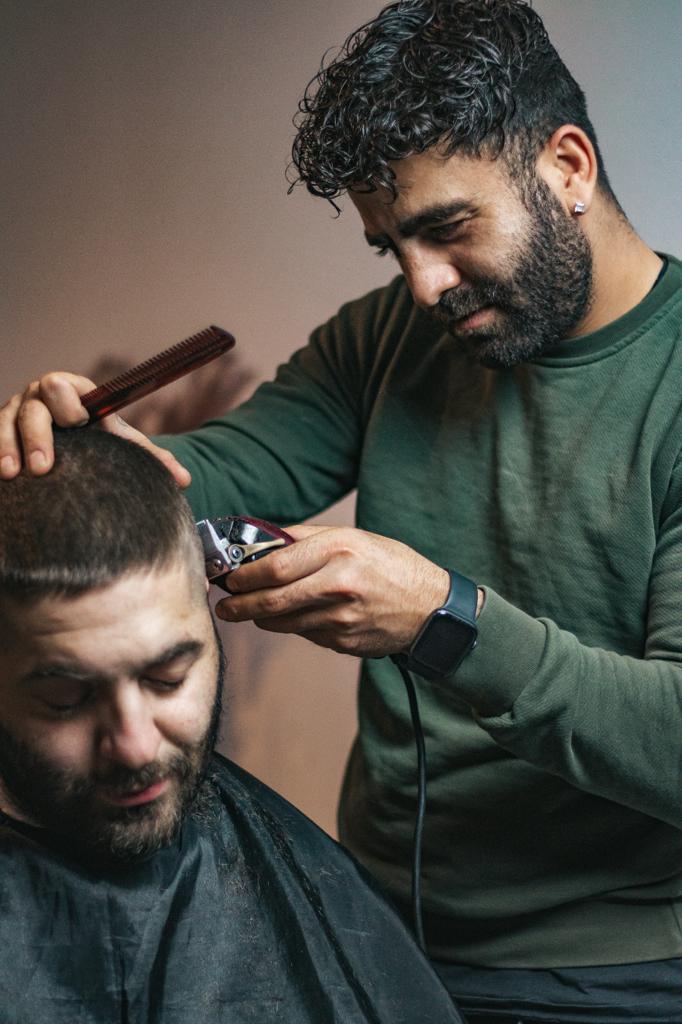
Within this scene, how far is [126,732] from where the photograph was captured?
1104 millimetres

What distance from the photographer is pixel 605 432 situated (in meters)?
1.55

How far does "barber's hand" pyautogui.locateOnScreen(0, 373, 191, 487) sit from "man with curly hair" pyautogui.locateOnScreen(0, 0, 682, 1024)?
378mm

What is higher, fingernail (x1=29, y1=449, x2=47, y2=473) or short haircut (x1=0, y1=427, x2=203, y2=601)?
fingernail (x1=29, y1=449, x2=47, y2=473)

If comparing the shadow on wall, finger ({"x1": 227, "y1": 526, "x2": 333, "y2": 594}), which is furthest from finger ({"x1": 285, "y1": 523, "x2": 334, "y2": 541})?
the shadow on wall

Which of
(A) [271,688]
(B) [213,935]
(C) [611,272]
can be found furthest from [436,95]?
(A) [271,688]

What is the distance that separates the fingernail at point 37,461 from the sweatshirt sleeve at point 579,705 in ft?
1.74

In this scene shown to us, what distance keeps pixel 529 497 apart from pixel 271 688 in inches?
39.2

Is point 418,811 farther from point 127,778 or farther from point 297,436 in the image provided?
point 297,436

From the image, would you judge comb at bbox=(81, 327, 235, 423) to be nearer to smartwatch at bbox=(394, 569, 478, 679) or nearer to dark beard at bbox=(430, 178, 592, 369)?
smartwatch at bbox=(394, 569, 478, 679)

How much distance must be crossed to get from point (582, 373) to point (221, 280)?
99cm

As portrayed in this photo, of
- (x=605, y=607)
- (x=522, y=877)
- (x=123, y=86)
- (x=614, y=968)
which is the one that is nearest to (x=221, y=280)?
(x=123, y=86)

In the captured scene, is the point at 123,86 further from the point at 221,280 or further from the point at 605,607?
the point at 605,607

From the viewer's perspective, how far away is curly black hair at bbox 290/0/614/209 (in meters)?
1.46

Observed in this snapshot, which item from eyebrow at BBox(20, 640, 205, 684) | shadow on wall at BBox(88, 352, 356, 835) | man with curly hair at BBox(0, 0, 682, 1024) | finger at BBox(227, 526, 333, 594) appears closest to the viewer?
eyebrow at BBox(20, 640, 205, 684)
